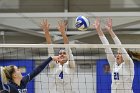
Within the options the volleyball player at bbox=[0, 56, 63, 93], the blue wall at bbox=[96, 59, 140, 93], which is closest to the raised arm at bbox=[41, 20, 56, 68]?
the volleyball player at bbox=[0, 56, 63, 93]

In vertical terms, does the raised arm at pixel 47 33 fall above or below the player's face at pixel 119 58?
above

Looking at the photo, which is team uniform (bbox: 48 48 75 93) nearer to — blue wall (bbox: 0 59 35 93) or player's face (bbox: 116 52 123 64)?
player's face (bbox: 116 52 123 64)

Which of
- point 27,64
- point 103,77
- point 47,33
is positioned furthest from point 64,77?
point 27,64

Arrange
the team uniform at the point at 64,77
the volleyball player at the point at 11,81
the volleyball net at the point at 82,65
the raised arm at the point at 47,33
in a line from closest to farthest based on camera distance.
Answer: the volleyball player at the point at 11,81 < the raised arm at the point at 47,33 < the team uniform at the point at 64,77 < the volleyball net at the point at 82,65

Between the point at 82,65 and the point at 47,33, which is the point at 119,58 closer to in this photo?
the point at 47,33

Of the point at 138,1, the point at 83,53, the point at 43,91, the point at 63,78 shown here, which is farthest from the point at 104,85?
the point at 63,78

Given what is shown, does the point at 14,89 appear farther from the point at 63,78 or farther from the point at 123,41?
the point at 123,41

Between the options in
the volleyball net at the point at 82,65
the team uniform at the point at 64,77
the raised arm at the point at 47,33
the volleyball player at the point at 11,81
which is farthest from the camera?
the volleyball net at the point at 82,65

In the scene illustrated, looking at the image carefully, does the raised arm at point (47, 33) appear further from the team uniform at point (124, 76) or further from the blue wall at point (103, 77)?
the blue wall at point (103, 77)

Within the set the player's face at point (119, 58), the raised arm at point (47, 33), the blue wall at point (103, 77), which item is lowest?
the blue wall at point (103, 77)

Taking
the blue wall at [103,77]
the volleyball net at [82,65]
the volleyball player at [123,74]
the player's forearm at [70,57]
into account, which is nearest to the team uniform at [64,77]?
the player's forearm at [70,57]

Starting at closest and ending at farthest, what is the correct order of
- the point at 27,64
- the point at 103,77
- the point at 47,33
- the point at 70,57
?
1. the point at 47,33
2. the point at 70,57
3. the point at 103,77
4. the point at 27,64

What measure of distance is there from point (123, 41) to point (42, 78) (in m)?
2.28

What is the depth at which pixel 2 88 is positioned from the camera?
4.04 m
